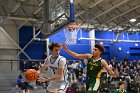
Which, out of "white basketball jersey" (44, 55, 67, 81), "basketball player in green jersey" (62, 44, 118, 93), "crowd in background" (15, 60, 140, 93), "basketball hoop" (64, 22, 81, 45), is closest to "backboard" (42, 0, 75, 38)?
"crowd in background" (15, 60, 140, 93)

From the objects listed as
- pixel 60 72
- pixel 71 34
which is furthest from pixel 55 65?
pixel 71 34

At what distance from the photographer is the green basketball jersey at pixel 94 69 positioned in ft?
20.7

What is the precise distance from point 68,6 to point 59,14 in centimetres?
53

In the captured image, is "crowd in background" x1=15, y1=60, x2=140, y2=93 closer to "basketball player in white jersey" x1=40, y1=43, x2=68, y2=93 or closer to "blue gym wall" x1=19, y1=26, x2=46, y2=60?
"blue gym wall" x1=19, y1=26, x2=46, y2=60

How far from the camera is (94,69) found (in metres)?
6.33

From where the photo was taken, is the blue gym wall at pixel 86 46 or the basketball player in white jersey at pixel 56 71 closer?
the basketball player in white jersey at pixel 56 71

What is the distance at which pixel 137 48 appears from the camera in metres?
31.5

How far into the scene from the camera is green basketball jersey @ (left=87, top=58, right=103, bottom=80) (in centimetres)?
632

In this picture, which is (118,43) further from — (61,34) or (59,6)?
(59,6)

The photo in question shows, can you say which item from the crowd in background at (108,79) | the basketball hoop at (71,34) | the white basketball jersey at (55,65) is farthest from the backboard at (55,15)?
the basketball hoop at (71,34)

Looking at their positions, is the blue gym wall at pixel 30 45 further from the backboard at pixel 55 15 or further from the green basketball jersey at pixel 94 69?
the green basketball jersey at pixel 94 69

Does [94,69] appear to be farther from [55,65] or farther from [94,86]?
[55,65]

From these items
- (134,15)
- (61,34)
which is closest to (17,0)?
(61,34)

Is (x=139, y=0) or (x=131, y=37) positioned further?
(x=131, y=37)
